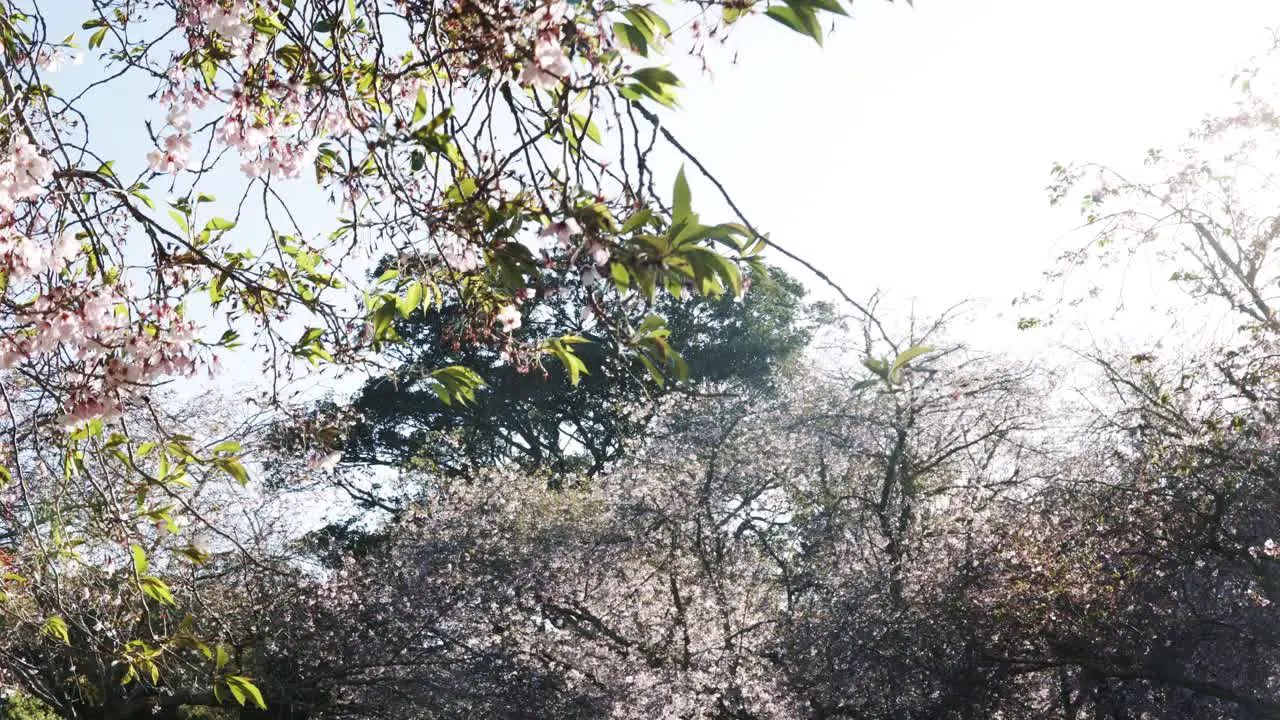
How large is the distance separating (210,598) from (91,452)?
12123 mm

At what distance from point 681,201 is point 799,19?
40 cm

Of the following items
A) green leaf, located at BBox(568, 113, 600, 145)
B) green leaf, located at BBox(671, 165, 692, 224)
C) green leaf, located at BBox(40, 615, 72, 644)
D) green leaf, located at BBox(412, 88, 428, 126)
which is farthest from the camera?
green leaf, located at BBox(40, 615, 72, 644)

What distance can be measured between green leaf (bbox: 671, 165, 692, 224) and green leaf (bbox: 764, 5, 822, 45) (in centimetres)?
34

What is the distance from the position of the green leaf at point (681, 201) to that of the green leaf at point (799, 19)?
0.34 metres

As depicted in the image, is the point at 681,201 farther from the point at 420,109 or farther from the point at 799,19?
the point at 420,109

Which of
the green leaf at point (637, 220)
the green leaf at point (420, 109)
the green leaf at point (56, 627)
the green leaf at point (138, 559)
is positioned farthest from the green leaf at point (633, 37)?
the green leaf at point (56, 627)

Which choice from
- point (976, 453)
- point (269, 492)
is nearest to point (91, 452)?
point (976, 453)

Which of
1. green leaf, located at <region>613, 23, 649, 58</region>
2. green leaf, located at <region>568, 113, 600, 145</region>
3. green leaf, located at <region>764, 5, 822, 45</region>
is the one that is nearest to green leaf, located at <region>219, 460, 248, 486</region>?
green leaf, located at <region>568, 113, 600, 145</region>

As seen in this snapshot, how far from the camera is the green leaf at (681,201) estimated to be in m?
1.50

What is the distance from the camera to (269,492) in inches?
727

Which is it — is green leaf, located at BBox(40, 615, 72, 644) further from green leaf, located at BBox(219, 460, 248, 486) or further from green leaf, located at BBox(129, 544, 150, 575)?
green leaf, located at BBox(219, 460, 248, 486)

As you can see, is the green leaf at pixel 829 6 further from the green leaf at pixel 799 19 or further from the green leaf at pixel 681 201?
the green leaf at pixel 681 201

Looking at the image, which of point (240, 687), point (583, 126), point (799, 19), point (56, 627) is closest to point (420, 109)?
point (583, 126)

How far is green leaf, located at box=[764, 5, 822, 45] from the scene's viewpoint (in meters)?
1.65
